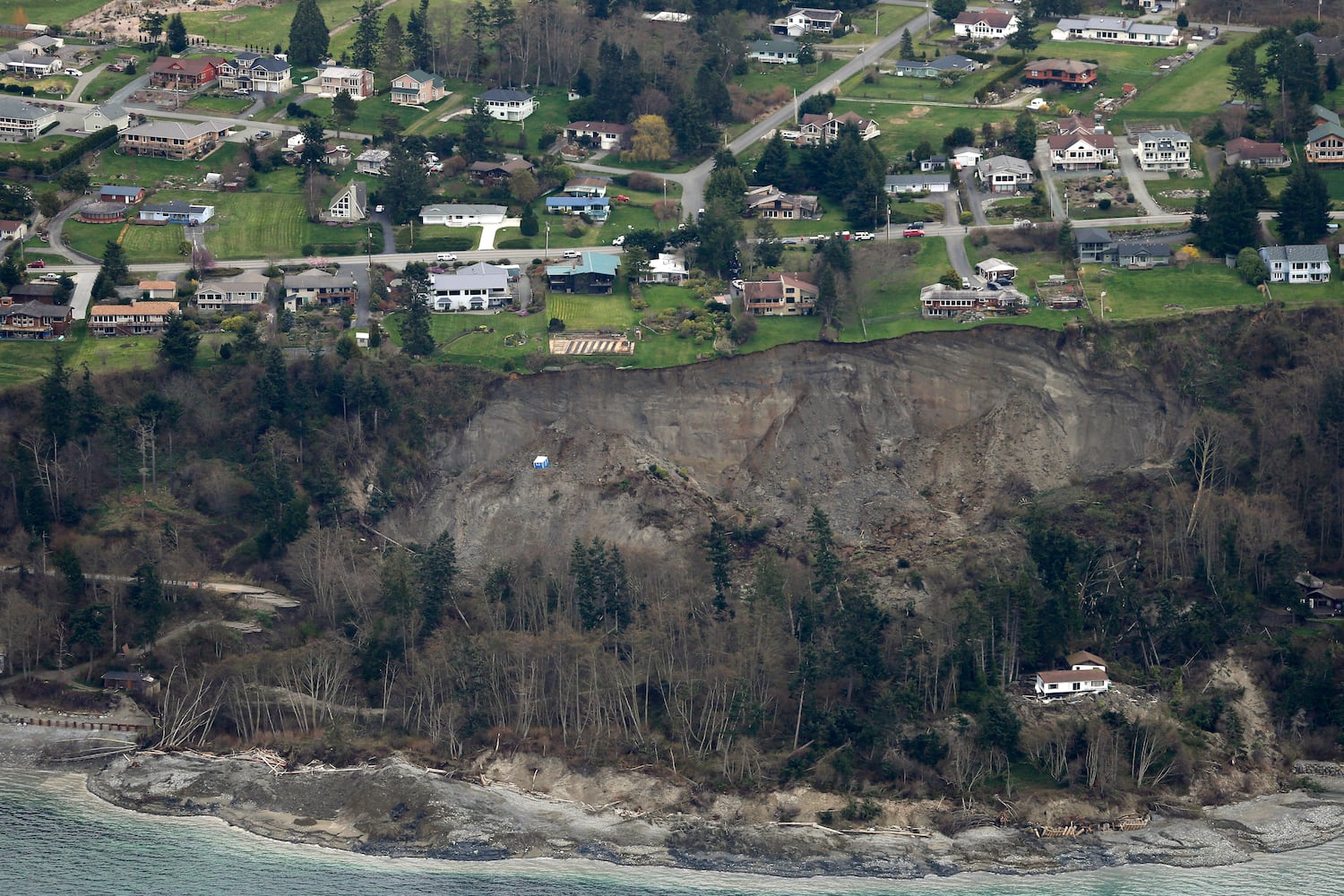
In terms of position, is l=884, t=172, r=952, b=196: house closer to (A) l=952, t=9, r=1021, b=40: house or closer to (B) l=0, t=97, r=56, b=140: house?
(A) l=952, t=9, r=1021, b=40: house

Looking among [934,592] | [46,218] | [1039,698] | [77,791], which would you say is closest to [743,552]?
[934,592]

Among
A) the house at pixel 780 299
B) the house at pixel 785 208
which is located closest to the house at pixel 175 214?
the house at pixel 785 208

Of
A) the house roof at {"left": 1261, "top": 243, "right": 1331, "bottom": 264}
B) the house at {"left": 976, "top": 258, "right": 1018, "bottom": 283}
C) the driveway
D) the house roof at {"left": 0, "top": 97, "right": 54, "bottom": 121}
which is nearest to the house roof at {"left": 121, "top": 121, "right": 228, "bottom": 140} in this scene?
the house roof at {"left": 0, "top": 97, "right": 54, "bottom": 121}

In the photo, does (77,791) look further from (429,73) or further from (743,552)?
(429,73)

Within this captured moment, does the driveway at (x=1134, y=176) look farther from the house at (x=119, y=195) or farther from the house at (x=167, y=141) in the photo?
the house at (x=119, y=195)

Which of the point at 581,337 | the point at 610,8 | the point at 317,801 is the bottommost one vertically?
the point at 317,801

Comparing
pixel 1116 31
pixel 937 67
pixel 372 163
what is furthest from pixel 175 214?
pixel 1116 31

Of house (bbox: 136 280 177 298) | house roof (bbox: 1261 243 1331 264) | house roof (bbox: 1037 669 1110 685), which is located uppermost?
house roof (bbox: 1261 243 1331 264)
